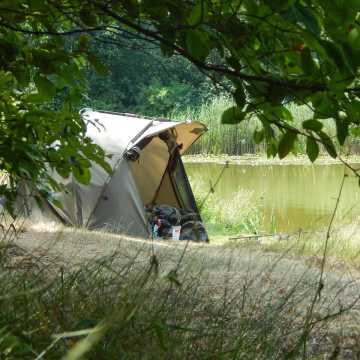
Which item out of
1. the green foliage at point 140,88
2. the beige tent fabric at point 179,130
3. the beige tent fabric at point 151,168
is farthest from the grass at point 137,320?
the green foliage at point 140,88

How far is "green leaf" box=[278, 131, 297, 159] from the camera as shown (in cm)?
175

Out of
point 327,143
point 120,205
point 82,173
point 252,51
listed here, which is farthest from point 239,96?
point 120,205

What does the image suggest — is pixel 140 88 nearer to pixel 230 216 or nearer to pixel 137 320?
pixel 230 216

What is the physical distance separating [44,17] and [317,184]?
48.7 ft

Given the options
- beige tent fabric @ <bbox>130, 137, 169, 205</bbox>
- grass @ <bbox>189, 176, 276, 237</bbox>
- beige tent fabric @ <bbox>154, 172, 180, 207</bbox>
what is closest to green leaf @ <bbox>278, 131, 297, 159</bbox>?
beige tent fabric @ <bbox>130, 137, 169, 205</bbox>

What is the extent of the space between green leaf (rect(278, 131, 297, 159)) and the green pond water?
818 centimetres

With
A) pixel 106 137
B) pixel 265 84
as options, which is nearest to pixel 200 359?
pixel 265 84

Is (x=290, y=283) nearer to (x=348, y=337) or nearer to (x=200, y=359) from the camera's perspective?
(x=348, y=337)

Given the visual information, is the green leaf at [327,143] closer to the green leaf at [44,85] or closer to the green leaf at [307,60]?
the green leaf at [307,60]

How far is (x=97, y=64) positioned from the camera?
2.01 meters

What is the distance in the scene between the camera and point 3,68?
2141mm

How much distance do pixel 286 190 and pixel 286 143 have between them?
13978 mm

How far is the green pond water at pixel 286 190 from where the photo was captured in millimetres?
11938

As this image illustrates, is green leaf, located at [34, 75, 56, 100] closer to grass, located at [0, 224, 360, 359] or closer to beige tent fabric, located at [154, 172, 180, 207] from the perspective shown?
grass, located at [0, 224, 360, 359]
